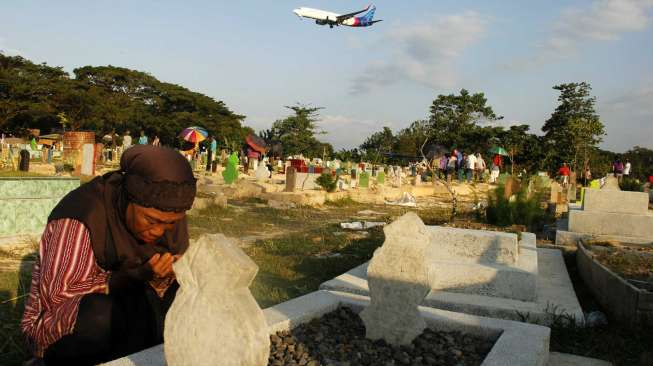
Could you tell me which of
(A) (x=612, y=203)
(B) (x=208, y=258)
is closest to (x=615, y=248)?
(A) (x=612, y=203)

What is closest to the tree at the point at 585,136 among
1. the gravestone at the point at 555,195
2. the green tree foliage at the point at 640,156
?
the gravestone at the point at 555,195

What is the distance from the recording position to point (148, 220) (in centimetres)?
256

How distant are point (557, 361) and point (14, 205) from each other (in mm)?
6105

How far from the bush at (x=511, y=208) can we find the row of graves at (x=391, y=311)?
109 inches

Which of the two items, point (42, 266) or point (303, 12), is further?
point (303, 12)

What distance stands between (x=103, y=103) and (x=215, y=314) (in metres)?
47.1

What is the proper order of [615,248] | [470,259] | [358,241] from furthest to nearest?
[358,241]
[615,248]
[470,259]

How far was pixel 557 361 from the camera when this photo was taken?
11.0ft

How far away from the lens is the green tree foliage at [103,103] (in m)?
40.5

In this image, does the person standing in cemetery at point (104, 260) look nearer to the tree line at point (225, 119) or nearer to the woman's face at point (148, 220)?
the woman's face at point (148, 220)

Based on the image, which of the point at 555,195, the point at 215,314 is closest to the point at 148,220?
the point at 215,314

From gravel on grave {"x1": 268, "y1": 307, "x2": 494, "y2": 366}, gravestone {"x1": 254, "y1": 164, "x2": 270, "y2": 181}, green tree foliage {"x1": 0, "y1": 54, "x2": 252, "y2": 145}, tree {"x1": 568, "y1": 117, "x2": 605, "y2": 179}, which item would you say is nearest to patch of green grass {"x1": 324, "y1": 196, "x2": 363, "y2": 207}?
gravestone {"x1": 254, "y1": 164, "x2": 270, "y2": 181}

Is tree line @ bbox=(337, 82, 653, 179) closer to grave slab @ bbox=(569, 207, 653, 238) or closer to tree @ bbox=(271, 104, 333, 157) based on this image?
tree @ bbox=(271, 104, 333, 157)

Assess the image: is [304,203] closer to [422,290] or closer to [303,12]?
[422,290]
